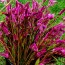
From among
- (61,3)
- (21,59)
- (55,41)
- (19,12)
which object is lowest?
(61,3)

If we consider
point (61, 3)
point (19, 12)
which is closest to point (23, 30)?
point (19, 12)

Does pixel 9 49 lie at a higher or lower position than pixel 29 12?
lower

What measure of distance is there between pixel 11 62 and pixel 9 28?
397 mm

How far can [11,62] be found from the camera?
3.31 metres

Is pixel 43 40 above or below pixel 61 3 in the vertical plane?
above

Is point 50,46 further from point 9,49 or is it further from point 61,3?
point 61,3

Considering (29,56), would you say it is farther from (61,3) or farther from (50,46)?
(61,3)

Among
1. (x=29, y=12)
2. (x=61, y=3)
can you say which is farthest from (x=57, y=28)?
(x=61, y=3)

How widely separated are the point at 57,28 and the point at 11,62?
0.63 metres

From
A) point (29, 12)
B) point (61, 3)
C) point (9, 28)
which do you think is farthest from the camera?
point (61, 3)

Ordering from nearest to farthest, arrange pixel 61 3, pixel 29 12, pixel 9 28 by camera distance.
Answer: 1. pixel 29 12
2. pixel 9 28
3. pixel 61 3

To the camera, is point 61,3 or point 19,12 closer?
point 19,12

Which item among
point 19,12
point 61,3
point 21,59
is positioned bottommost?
point 61,3

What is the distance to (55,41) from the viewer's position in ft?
10.5
